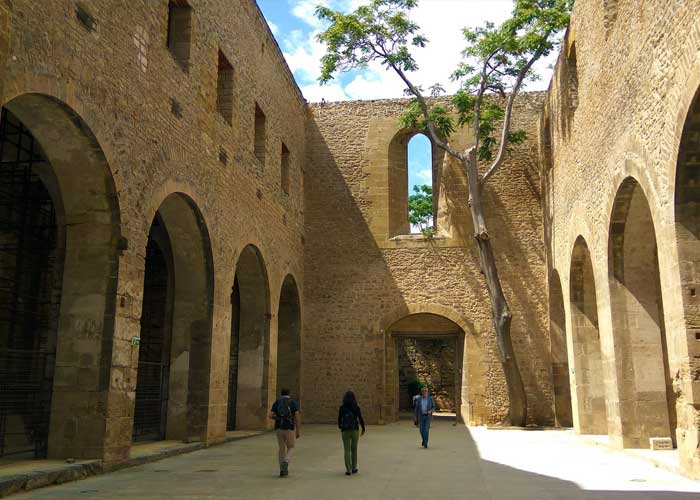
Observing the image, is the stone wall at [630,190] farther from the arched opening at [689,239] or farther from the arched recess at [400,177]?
the arched recess at [400,177]

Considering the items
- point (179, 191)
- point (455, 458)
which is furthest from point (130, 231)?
point (455, 458)

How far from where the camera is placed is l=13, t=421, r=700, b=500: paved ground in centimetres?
636

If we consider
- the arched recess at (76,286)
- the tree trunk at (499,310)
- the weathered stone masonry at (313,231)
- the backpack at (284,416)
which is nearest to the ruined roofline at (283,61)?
the weathered stone masonry at (313,231)

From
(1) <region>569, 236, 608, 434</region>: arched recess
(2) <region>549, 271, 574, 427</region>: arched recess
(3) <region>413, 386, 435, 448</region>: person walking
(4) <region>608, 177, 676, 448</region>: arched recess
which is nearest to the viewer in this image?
(4) <region>608, 177, 676, 448</region>: arched recess

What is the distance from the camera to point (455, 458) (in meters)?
9.66

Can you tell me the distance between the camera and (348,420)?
7.79 meters

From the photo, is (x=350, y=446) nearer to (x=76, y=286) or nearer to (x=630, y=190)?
(x=76, y=286)

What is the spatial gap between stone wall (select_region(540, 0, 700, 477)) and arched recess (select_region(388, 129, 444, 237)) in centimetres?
385

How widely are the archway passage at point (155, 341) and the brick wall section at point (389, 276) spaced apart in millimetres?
5550

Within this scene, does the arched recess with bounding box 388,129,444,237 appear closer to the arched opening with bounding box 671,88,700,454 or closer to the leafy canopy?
the leafy canopy

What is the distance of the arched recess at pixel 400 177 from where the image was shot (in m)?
18.4

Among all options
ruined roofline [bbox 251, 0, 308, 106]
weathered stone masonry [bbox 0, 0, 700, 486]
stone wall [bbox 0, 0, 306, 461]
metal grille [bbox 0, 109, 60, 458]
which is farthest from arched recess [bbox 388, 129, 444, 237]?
metal grille [bbox 0, 109, 60, 458]

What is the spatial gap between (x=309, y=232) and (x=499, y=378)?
6.50m

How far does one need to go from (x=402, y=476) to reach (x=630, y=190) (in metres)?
5.44
